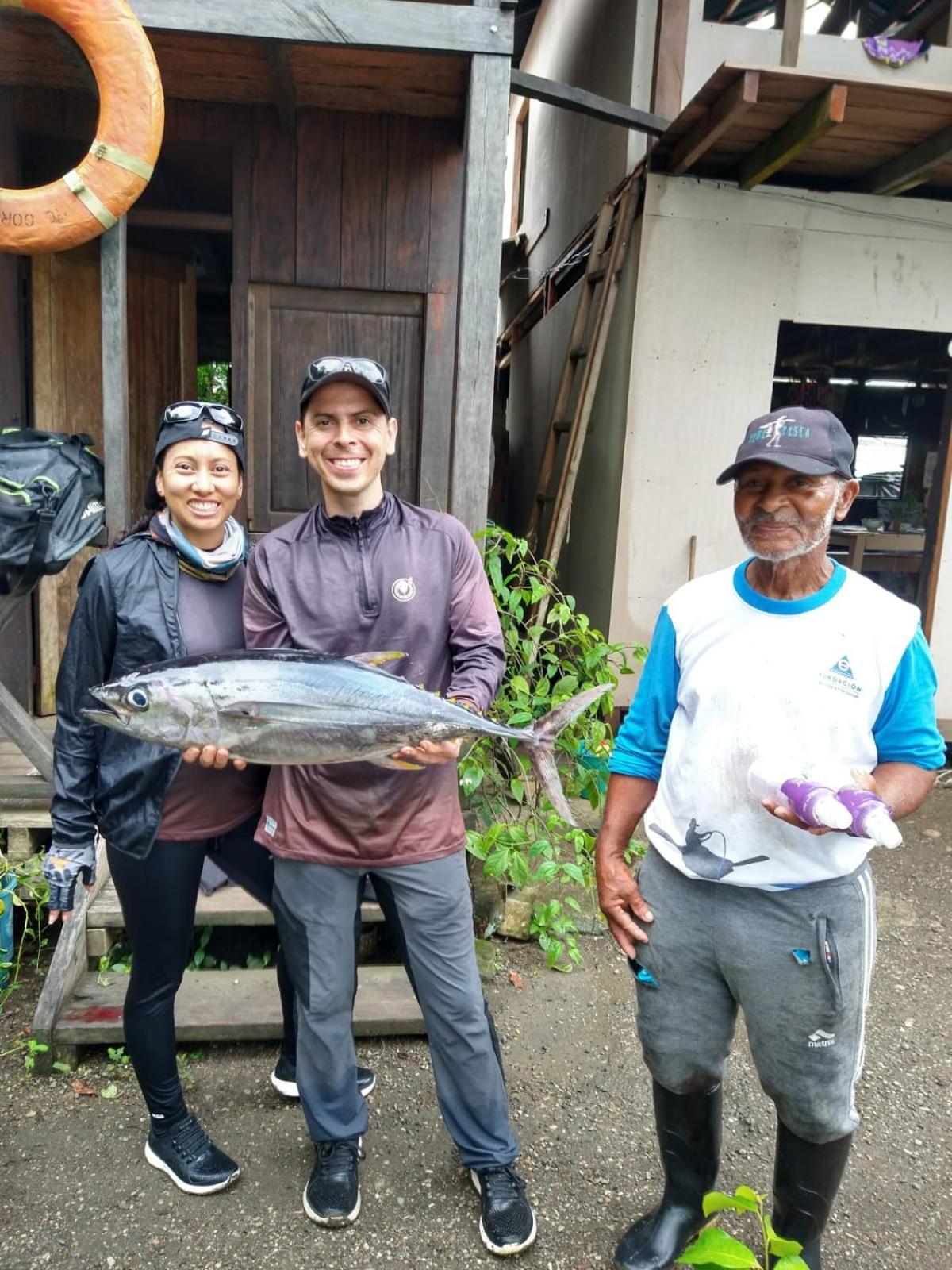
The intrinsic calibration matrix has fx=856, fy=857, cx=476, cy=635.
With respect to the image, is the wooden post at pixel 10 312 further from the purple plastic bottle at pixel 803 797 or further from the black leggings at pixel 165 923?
the purple plastic bottle at pixel 803 797

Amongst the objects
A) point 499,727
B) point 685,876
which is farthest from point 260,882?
point 685,876

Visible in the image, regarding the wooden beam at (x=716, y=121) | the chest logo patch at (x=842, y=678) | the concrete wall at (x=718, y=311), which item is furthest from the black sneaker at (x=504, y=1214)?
the wooden beam at (x=716, y=121)

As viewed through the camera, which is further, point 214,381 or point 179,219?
point 214,381

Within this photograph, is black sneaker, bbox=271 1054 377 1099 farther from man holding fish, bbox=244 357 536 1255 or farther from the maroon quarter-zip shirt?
the maroon quarter-zip shirt

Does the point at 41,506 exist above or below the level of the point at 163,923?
above

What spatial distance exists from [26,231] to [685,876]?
11.1 ft

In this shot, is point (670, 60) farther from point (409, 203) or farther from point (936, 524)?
point (936, 524)

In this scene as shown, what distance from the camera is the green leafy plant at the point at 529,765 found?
11.4 ft

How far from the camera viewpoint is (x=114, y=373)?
3.65 meters

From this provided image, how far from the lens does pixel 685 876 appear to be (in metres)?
2.04

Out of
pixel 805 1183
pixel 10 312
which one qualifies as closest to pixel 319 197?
pixel 10 312

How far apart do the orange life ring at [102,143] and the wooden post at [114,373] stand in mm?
151

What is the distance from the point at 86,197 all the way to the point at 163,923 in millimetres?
2789

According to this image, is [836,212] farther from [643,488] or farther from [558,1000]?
[558,1000]
